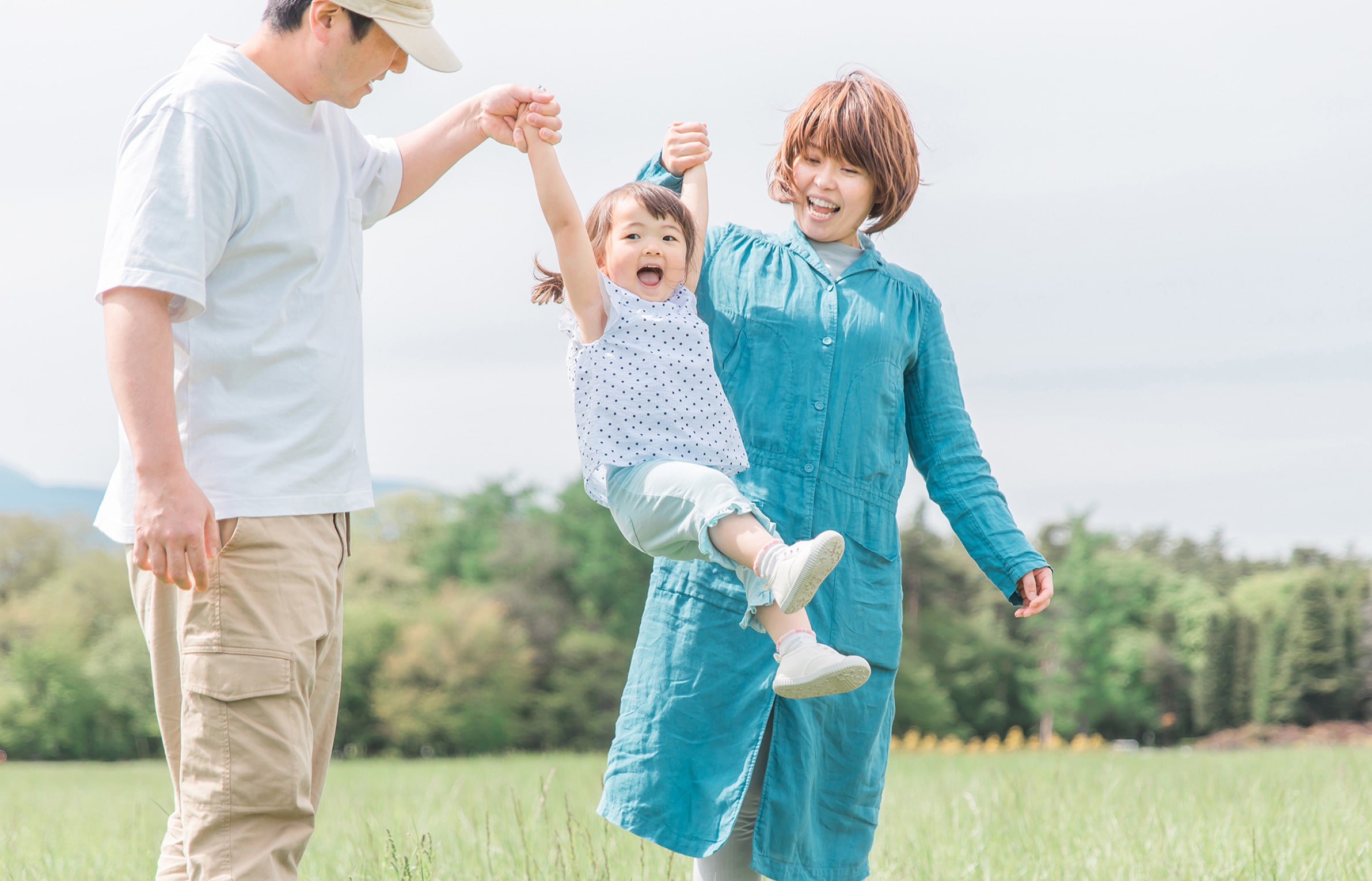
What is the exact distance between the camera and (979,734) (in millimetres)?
20875

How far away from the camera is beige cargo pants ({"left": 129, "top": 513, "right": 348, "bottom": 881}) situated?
2047 mm

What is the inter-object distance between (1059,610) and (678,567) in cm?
2111

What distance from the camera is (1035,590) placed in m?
2.69

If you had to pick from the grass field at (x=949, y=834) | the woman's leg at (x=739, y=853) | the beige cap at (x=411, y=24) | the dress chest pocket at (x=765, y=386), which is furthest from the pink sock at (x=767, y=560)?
the grass field at (x=949, y=834)

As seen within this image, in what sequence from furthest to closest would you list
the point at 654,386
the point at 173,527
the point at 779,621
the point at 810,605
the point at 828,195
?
the point at 828,195 → the point at 810,605 → the point at 654,386 → the point at 779,621 → the point at 173,527

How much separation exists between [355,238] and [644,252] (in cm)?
61

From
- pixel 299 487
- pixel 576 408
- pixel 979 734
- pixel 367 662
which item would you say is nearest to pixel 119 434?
pixel 299 487

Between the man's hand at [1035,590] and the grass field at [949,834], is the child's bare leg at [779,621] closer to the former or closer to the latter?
the man's hand at [1035,590]

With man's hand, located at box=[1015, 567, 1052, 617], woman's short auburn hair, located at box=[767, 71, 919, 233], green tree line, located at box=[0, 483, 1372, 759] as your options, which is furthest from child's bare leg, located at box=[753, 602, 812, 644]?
green tree line, located at box=[0, 483, 1372, 759]

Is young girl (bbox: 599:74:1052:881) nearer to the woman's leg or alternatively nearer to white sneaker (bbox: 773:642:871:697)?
the woman's leg

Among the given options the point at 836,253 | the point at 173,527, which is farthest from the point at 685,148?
the point at 173,527

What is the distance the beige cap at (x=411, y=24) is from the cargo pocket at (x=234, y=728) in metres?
1.15

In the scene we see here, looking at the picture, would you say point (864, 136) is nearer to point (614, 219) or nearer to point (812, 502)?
point (614, 219)

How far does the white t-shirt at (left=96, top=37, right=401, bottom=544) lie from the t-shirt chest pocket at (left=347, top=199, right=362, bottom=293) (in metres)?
0.07
